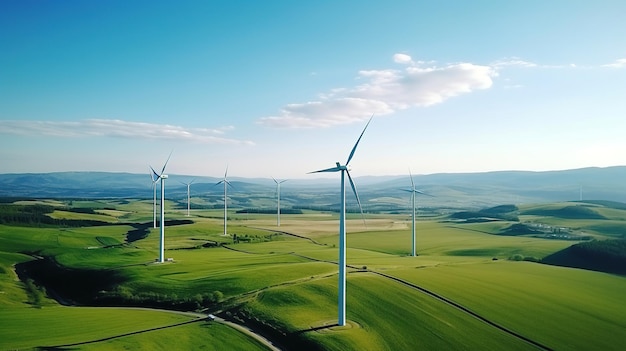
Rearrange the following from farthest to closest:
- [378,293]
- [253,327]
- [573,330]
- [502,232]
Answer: [502,232]
[378,293]
[573,330]
[253,327]

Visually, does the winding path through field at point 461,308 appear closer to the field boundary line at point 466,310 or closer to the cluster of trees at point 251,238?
the field boundary line at point 466,310

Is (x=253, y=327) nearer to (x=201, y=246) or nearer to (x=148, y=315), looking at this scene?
(x=148, y=315)

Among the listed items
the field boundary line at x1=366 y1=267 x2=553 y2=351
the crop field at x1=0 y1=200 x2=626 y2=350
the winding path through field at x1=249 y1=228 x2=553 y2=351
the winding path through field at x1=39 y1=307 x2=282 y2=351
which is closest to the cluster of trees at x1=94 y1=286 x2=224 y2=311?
the crop field at x1=0 y1=200 x2=626 y2=350

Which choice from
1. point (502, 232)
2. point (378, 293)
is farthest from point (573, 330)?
point (502, 232)

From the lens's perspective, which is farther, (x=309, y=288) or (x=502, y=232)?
(x=502, y=232)

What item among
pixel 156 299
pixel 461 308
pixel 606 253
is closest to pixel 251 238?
pixel 156 299

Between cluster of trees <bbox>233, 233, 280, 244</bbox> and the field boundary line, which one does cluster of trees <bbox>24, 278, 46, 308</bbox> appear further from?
cluster of trees <bbox>233, 233, 280, 244</bbox>

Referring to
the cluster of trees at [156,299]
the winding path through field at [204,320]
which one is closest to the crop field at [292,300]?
the cluster of trees at [156,299]
